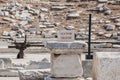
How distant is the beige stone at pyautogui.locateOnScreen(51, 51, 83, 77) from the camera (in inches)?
464

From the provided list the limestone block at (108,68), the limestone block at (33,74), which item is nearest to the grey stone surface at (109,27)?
the limestone block at (33,74)

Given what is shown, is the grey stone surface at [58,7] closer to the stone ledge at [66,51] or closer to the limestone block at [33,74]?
the limestone block at [33,74]

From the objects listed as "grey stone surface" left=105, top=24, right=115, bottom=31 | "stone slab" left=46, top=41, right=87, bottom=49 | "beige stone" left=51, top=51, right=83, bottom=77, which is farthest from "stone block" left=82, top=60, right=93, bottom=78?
"grey stone surface" left=105, top=24, right=115, bottom=31

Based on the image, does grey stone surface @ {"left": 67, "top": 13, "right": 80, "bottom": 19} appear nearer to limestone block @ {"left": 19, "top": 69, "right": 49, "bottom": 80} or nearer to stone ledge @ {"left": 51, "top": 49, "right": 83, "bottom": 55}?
limestone block @ {"left": 19, "top": 69, "right": 49, "bottom": 80}

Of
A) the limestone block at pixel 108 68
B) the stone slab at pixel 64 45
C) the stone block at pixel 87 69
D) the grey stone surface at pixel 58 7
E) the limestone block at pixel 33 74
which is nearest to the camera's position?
the limestone block at pixel 108 68

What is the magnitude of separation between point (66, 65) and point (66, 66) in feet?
0.06

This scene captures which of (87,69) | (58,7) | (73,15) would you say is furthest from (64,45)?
(58,7)

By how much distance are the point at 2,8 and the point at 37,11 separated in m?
1.95

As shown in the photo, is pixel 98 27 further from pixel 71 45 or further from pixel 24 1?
pixel 71 45

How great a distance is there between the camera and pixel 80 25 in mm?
32969

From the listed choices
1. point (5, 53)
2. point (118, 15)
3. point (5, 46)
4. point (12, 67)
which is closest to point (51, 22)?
point (118, 15)

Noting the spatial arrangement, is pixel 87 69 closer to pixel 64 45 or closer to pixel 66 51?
pixel 66 51

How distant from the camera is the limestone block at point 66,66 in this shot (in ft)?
38.7

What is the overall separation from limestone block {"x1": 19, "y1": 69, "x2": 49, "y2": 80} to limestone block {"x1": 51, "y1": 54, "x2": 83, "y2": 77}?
3.17 feet
